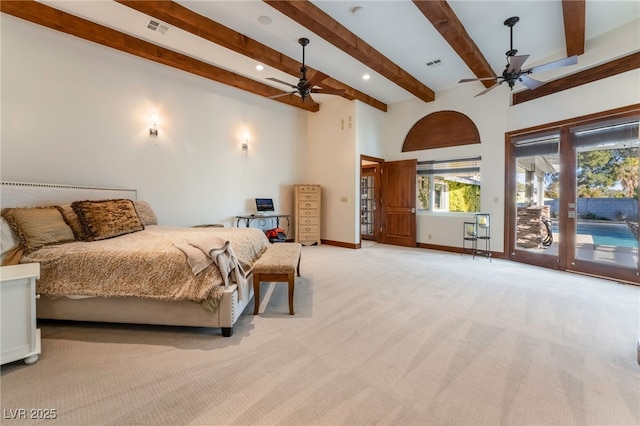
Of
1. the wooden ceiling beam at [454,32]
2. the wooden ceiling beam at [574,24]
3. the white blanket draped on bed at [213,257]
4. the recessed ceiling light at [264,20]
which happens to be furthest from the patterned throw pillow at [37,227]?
the wooden ceiling beam at [574,24]

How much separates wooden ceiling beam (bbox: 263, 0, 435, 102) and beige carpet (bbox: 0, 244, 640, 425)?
3511 mm

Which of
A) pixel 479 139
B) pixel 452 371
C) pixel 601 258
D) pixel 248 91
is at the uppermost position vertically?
pixel 248 91

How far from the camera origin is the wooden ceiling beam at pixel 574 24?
320 cm

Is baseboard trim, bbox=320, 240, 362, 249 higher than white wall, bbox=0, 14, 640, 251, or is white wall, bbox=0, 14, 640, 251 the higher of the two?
white wall, bbox=0, 14, 640, 251

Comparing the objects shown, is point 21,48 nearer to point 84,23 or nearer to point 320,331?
point 84,23

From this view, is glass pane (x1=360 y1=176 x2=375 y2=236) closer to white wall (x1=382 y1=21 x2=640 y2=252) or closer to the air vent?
white wall (x1=382 y1=21 x2=640 y2=252)

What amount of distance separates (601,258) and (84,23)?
8385 millimetres

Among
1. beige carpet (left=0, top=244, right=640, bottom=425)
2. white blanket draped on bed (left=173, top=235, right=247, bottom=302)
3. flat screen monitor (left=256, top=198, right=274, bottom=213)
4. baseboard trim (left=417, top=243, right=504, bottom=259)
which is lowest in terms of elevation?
beige carpet (left=0, top=244, right=640, bottom=425)

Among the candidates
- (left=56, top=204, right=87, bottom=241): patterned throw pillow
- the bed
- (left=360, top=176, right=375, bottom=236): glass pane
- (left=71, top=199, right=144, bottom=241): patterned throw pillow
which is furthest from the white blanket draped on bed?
(left=360, top=176, right=375, bottom=236): glass pane

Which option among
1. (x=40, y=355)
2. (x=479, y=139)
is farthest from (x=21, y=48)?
(x=479, y=139)

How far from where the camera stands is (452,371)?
184 centimetres

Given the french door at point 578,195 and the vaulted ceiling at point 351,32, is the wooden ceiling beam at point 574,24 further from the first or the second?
the french door at point 578,195

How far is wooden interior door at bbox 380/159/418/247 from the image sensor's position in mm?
6699

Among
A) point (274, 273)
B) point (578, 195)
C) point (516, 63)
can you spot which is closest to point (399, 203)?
point (578, 195)
